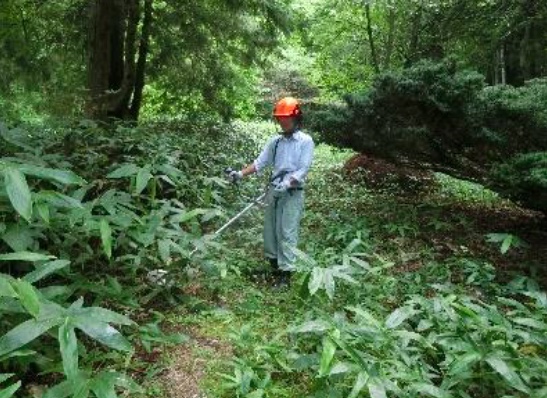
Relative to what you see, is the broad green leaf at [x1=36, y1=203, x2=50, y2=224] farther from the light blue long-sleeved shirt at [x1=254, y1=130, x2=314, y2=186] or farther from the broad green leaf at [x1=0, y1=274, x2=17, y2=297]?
the light blue long-sleeved shirt at [x1=254, y1=130, x2=314, y2=186]

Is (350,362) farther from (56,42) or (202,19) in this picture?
(56,42)

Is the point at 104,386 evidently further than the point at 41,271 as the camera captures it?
No

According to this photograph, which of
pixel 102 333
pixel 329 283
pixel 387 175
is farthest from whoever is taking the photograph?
pixel 387 175

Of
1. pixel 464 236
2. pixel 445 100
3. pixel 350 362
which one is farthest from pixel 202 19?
pixel 350 362

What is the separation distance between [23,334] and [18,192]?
601 millimetres

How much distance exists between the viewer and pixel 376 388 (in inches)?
116

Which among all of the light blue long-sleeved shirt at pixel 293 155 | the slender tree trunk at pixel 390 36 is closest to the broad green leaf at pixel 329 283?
the light blue long-sleeved shirt at pixel 293 155

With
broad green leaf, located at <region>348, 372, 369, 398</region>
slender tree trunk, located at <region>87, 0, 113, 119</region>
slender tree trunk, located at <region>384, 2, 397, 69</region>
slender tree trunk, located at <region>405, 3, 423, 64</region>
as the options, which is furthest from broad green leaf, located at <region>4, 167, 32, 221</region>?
slender tree trunk, located at <region>384, 2, 397, 69</region>

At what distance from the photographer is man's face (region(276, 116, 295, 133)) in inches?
212

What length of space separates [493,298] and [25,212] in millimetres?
4154

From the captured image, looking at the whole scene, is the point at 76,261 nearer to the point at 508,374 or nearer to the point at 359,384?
the point at 359,384

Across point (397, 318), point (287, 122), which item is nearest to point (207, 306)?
point (397, 318)

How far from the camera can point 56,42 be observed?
10773 mm

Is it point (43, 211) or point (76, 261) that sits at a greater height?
point (43, 211)
